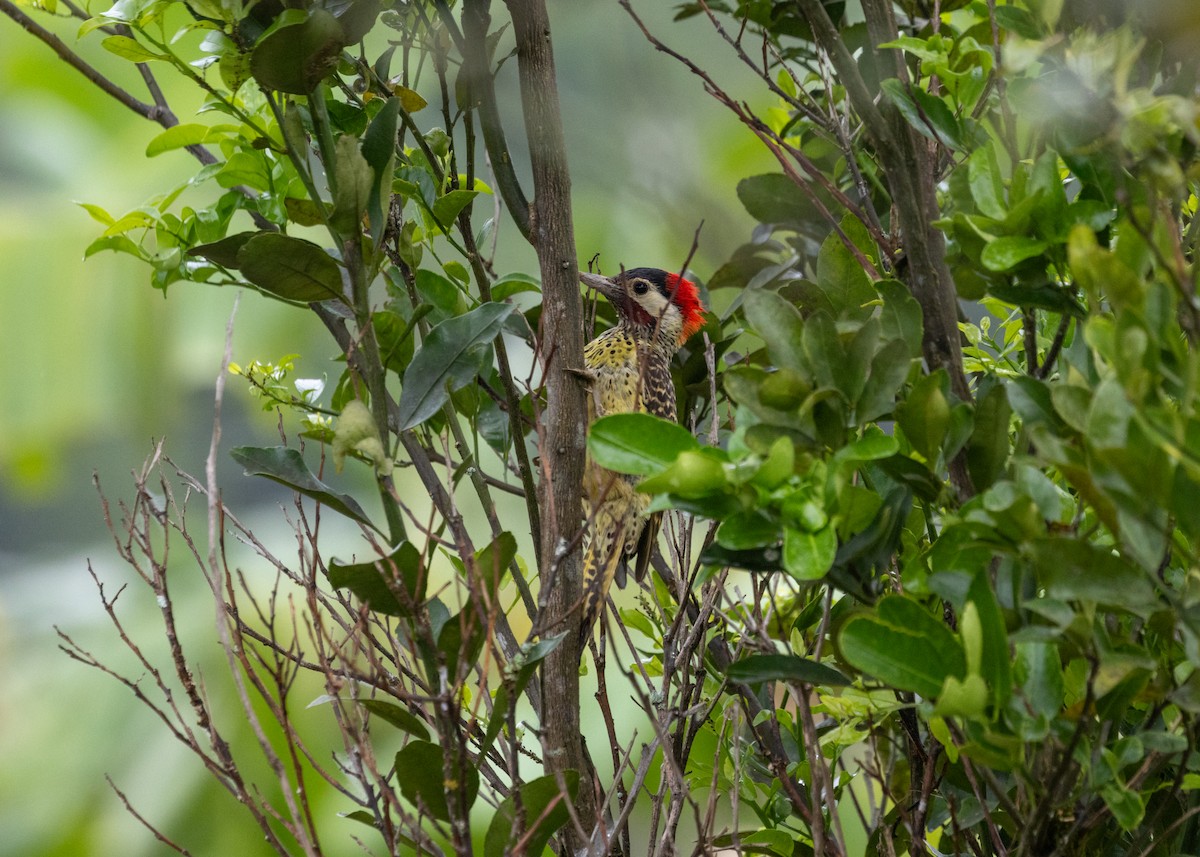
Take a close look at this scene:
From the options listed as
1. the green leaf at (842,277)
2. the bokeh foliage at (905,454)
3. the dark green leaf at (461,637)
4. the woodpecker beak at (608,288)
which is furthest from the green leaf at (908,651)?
the woodpecker beak at (608,288)

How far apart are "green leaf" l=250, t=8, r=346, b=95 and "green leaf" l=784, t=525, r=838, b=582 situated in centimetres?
36

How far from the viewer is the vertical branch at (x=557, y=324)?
76cm

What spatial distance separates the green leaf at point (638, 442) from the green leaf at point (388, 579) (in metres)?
0.12

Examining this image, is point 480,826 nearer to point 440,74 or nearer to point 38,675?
point 440,74

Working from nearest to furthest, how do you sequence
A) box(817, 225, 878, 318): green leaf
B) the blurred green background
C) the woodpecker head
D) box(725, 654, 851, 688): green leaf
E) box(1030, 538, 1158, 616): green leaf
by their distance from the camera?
1. box(1030, 538, 1158, 616): green leaf
2. box(725, 654, 851, 688): green leaf
3. box(817, 225, 878, 318): green leaf
4. the woodpecker head
5. the blurred green background

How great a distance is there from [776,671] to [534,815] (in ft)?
0.63

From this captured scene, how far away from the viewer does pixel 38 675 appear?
5.02 metres

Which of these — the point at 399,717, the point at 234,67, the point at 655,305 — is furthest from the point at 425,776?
the point at 655,305

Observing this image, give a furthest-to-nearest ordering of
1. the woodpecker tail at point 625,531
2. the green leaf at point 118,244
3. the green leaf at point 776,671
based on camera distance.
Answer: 1. the woodpecker tail at point 625,531
2. the green leaf at point 118,244
3. the green leaf at point 776,671

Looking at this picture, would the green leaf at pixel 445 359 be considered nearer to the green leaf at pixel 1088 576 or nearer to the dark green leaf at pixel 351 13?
the dark green leaf at pixel 351 13

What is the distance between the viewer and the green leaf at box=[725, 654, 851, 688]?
0.57 metres

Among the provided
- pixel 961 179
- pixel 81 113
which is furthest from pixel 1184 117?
pixel 81 113

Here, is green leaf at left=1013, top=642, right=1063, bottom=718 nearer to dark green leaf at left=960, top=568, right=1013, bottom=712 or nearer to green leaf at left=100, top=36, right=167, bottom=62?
dark green leaf at left=960, top=568, right=1013, bottom=712

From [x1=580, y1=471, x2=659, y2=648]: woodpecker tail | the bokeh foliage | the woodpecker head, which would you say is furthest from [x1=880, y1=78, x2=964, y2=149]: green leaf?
the woodpecker head
